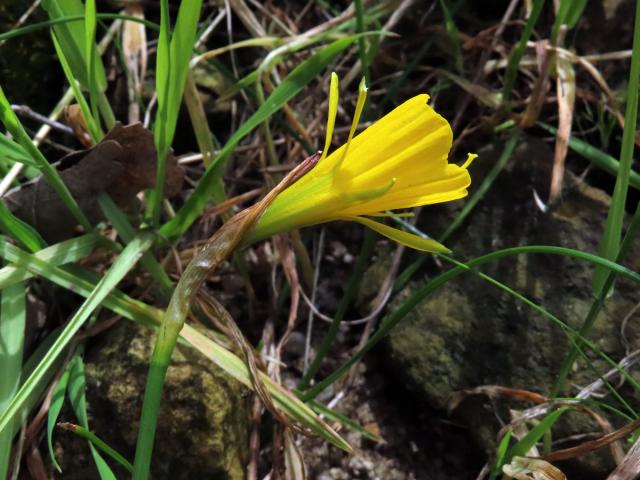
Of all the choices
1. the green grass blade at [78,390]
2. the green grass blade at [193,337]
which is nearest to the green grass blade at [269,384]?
the green grass blade at [193,337]

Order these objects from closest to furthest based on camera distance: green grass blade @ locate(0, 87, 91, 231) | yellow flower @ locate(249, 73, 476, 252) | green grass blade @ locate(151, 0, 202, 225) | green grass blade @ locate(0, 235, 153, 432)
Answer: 1. yellow flower @ locate(249, 73, 476, 252)
2. green grass blade @ locate(0, 235, 153, 432)
3. green grass blade @ locate(0, 87, 91, 231)
4. green grass blade @ locate(151, 0, 202, 225)

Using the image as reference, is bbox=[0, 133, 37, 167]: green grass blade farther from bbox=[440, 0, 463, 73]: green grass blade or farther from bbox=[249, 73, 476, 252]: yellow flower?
bbox=[440, 0, 463, 73]: green grass blade

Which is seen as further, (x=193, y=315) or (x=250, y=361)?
(x=193, y=315)

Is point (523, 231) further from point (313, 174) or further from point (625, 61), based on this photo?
point (313, 174)

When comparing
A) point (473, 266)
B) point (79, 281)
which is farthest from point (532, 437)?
point (79, 281)

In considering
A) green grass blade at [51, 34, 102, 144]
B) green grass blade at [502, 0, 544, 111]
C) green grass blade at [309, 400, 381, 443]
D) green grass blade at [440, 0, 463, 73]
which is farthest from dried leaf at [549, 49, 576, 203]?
green grass blade at [51, 34, 102, 144]

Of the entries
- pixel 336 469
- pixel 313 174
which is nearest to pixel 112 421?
pixel 336 469
